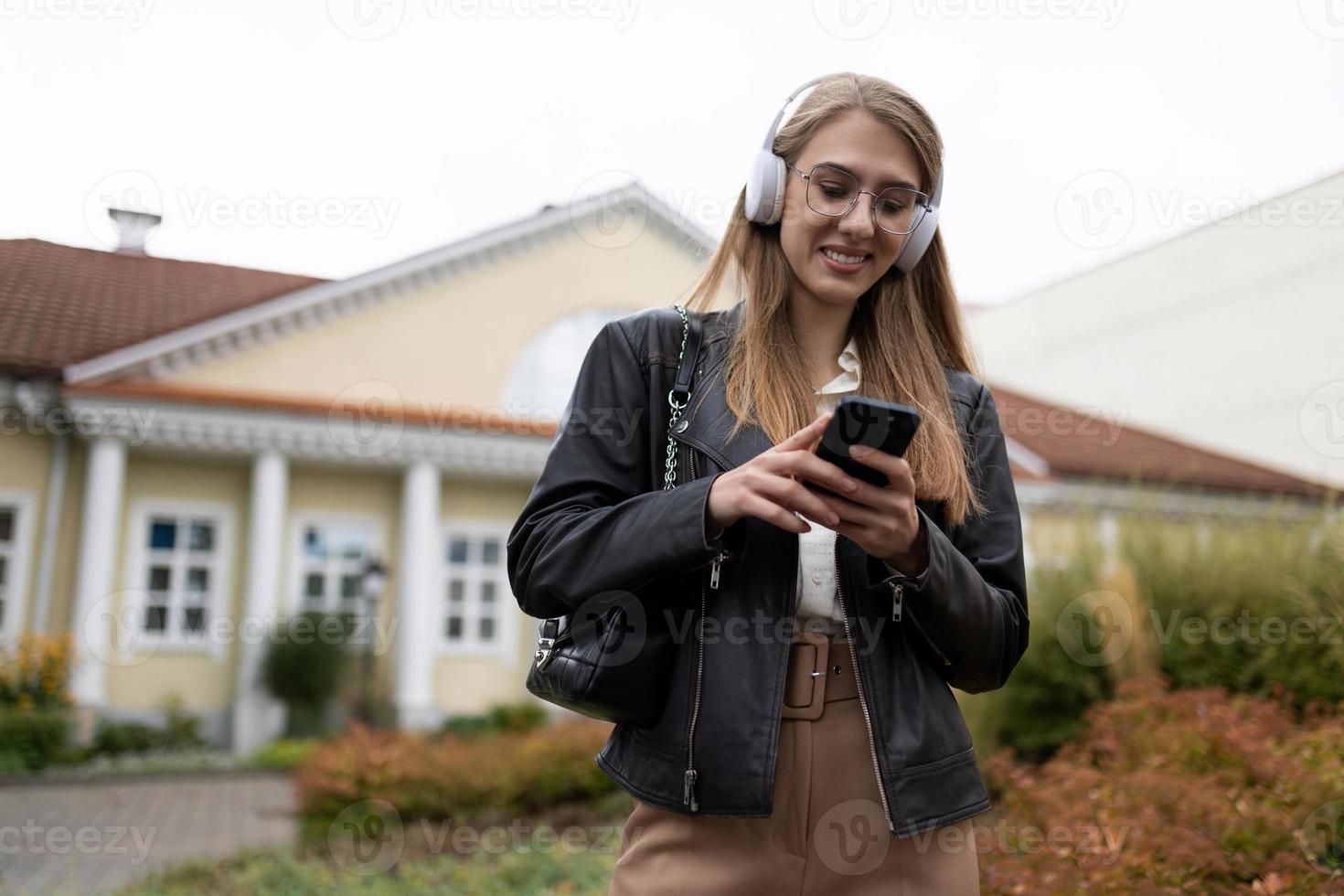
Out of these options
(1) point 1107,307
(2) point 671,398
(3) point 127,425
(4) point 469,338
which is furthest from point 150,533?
(1) point 1107,307

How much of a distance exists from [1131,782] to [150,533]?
13937 millimetres

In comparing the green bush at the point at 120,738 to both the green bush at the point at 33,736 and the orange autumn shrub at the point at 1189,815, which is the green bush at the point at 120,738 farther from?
the orange autumn shrub at the point at 1189,815

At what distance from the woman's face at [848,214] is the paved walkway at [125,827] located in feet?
20.1

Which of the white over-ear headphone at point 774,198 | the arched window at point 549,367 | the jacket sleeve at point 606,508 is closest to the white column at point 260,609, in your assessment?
the arched window at point 549,367

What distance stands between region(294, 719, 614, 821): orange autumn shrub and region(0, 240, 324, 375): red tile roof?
26.2 ft

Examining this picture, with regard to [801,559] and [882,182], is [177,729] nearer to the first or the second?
[801,559]

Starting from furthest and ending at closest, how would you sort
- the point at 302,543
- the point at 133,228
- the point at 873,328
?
the point at 133,228 → the point at 302,543 → the point at 873,328

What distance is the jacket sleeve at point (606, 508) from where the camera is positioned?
1395mm

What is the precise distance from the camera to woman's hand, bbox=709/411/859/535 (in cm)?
129

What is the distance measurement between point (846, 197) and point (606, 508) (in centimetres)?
59

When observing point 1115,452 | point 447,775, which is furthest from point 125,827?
point 1115,452

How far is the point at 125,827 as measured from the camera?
338 inches

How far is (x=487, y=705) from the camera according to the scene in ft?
50.5

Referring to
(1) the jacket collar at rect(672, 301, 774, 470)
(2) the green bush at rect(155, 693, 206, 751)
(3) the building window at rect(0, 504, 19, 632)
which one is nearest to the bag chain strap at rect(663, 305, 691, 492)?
(1) the jacket collar at rect(672, 301, 774, 470)
